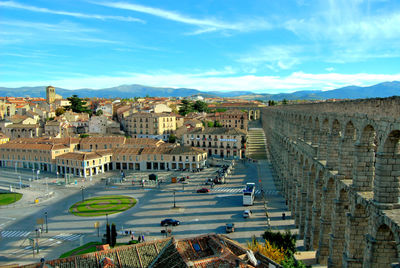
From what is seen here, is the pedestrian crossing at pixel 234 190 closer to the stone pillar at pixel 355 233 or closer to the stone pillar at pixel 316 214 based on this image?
the stone pillar at pixel 316 214

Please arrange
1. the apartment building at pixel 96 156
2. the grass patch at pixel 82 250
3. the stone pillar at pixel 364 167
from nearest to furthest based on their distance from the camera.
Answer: the stone pillar at pixel 364 167 → the grass patch at pixel 82 250 → the apartment building at pixel 96 156

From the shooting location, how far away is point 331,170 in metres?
29.4

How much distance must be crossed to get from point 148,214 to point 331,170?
32.9 metres

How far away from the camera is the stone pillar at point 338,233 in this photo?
25781mm

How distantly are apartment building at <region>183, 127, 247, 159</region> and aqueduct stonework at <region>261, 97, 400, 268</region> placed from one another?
2107 inches

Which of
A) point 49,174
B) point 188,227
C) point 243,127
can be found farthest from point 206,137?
point 188,227

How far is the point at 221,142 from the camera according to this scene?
98.4 meters

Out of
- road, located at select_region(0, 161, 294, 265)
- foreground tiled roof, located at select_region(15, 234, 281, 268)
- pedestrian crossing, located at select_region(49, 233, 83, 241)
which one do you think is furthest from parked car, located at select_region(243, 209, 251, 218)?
pedestrian crossing, located at select_region(49, 233, 83, 241)

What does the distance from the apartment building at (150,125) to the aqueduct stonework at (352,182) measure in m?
81.4

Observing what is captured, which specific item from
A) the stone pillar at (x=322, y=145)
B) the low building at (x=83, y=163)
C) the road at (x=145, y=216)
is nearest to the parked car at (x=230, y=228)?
the road at (x=145, y=216)

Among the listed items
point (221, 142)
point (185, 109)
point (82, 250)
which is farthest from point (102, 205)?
point (185, 109)

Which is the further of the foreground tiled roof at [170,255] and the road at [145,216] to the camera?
the road at [145,216]

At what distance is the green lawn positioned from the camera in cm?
6297

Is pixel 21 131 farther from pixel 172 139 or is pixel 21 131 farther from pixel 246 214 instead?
pixel 246 214
